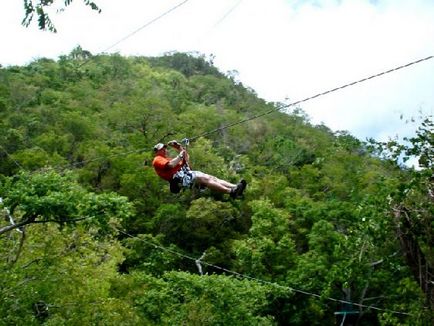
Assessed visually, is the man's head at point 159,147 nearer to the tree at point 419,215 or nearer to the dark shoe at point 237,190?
the dark shoe at point 237,190

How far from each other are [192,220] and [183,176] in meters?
17.7

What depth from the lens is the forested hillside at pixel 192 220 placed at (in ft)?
30.1

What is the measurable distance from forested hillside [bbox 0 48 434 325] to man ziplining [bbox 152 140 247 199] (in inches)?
58.9

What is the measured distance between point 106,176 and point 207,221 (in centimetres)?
559

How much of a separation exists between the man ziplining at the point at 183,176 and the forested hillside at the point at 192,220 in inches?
58.9

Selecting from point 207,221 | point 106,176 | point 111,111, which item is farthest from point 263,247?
point 111,111

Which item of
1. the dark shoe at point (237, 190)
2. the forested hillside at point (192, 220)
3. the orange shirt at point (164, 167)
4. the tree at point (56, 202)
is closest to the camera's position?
the dark shoe at point (237, 190)

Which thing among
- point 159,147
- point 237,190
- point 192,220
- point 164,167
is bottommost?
point 192,220

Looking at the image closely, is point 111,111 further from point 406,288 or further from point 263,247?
point 406,288

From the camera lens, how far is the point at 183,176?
25.5 ft

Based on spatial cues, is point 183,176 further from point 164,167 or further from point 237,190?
point 237,190

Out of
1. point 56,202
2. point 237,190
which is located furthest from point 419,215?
point 56,202

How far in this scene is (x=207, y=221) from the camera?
25.0 meters

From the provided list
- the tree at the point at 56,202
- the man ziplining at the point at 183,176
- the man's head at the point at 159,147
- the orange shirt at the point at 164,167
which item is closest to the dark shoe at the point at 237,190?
the man ziplining at the point at 183,176
